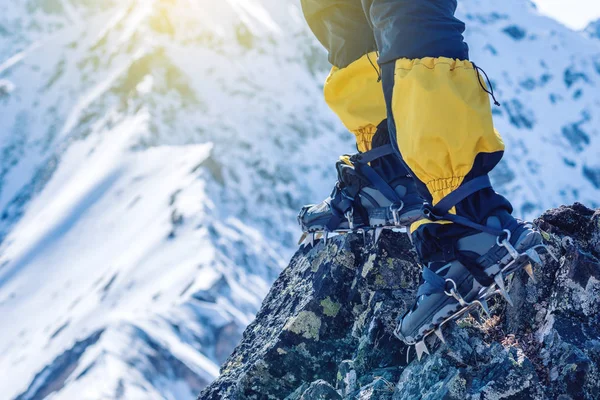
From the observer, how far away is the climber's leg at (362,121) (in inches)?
161

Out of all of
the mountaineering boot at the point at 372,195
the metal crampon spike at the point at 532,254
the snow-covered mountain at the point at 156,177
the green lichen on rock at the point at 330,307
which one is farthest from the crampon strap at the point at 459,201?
the snow-covered mountain at the point at 156,177

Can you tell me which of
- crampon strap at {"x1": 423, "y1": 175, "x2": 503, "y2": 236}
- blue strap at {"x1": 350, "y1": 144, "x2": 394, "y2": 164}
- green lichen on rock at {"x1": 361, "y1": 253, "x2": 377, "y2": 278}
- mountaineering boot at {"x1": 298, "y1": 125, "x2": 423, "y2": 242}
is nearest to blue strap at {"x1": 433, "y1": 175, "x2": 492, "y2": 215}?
crampon strap at {"x1": 423, "y1": 175, "x2": 503, "y2": 236}

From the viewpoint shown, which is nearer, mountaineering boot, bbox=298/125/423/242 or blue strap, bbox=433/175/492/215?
blue strap, bbox=433/175/492/215

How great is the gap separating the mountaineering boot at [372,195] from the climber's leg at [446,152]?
0.65 meters

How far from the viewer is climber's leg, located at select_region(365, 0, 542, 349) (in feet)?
10.1

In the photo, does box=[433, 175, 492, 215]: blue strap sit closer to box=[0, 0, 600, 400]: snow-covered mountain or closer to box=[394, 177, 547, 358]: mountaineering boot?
box=[394, 177, 547, 358]: mountaineering boot

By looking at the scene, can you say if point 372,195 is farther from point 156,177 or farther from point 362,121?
point 156,177

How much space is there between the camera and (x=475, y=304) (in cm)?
332

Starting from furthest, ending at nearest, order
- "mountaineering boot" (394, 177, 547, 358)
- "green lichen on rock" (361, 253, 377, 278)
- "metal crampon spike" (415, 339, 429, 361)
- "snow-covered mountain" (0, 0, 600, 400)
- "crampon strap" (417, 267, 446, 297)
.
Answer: "snow-covered mountain" (0, 0, 600, 400) < "green lichen on rock" (361, 253, 377, 278) < "metal crampon spike" (415, 339, 429, 361) < "crampon strap" (417, 267, 446, 297) < "mountaineering boot" (394, 177, 547, 358)

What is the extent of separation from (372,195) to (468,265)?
1.04 meters

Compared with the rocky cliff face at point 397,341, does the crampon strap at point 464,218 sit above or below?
above

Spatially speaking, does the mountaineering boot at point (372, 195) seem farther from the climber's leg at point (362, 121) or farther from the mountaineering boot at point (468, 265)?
the mountaineering boot at point (468, 265)

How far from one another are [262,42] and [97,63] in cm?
2925

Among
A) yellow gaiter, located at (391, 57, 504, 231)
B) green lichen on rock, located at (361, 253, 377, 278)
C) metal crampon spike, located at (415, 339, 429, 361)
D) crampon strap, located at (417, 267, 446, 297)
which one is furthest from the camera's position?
green lichen on rock, located at (361, 253, 377, 278)
